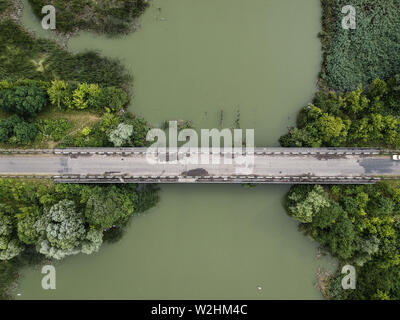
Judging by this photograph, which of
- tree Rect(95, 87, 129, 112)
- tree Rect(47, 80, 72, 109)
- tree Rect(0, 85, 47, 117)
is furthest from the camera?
tree Rect(95, 87, 129, 112)

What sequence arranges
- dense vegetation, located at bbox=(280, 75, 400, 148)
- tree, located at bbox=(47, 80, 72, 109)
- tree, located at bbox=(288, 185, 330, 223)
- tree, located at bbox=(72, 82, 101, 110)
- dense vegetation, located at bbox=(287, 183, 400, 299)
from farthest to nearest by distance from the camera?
1. tree, located at bbox=(72, 82, 101, 110)
2. tree, located at bbox=(47, 80, 72, 109)
3. dense vegetation, located at bbox=(280, 75, 400, 148)
4. dense vegetation, located at bbox=(287, 183, 400, 299)
5. tree, located at bbox=(288, 185, 330, 223)

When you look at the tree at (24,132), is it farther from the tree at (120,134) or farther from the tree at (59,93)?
the tree at (120,134)

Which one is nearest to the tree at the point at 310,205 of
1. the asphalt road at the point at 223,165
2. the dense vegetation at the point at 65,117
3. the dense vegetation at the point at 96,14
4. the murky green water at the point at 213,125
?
the asphalt road at the point at 223,165

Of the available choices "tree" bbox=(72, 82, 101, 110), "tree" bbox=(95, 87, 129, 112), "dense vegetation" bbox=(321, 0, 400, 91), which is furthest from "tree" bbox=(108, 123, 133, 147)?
"dense vegetation" bbox=(321, 0, 400, 91)

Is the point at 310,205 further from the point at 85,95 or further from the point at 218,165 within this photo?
the point at 85,95

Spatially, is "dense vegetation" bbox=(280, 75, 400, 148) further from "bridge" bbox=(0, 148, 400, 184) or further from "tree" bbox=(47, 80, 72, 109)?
"tree" bbox=(47, 80, 72, 109)

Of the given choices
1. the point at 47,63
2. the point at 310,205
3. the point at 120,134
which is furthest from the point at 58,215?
the point at 310,205
